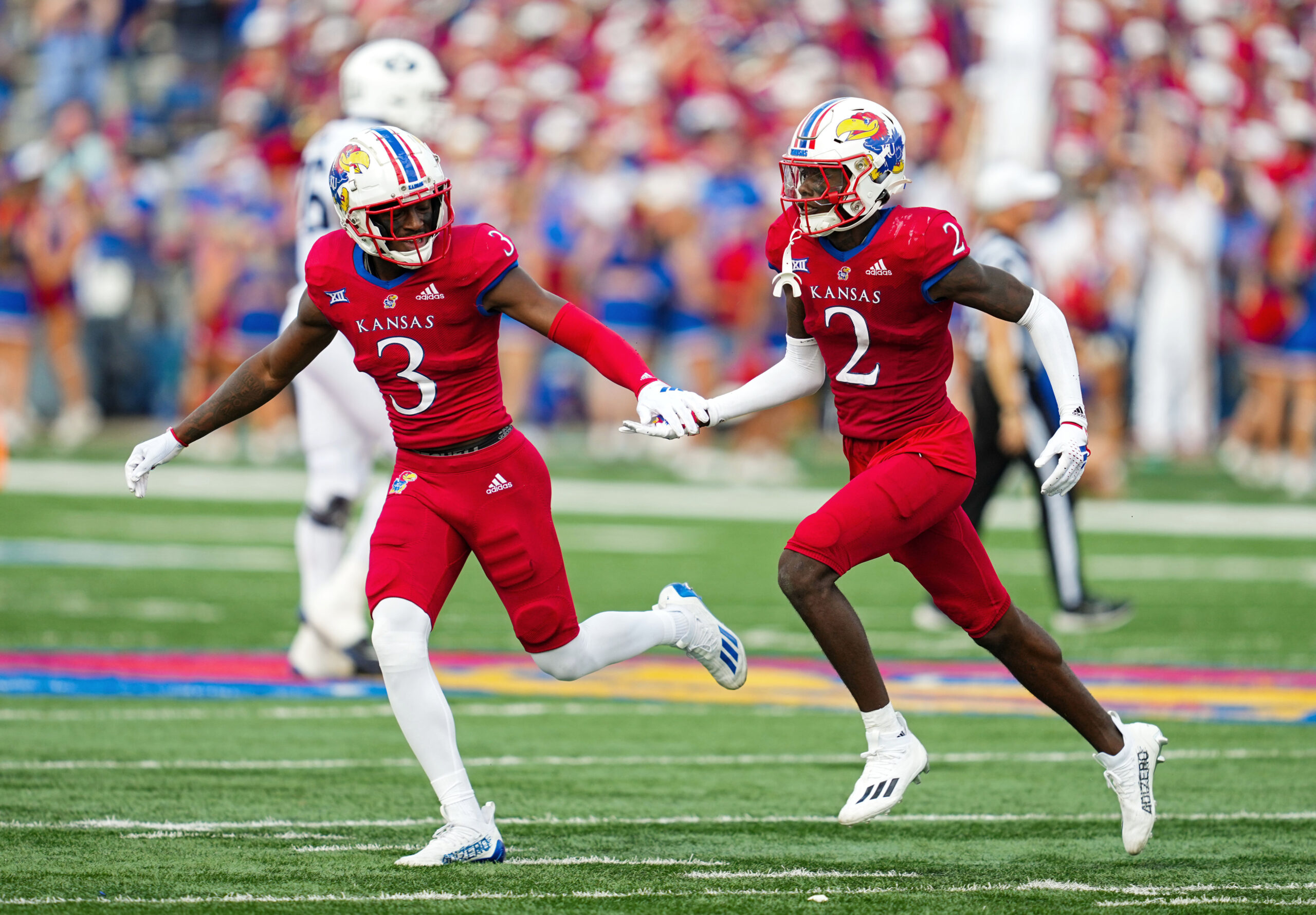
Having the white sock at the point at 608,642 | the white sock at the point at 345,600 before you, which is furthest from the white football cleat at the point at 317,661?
the white sock at the point at 608,642

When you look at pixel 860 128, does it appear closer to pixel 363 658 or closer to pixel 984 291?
pixel 984 291

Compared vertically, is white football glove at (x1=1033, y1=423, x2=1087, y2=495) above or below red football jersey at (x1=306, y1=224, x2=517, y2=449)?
below

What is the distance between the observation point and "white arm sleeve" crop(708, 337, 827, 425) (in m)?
5.32

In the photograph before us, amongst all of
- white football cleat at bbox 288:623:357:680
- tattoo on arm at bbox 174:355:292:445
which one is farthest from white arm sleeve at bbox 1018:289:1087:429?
white football cleat at bbox 288:623:357:680

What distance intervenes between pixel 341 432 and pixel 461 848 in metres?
3.22

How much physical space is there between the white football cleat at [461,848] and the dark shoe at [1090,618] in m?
4.82

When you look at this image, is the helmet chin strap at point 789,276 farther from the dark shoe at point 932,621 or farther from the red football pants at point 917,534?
the dark shoe at point 932,621

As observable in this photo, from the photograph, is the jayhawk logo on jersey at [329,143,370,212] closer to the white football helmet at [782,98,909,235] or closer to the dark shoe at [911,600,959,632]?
the white football helmet at [782,98,909,235]

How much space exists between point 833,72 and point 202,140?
6.34 m

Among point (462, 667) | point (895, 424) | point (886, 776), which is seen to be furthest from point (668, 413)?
point (462, 667)

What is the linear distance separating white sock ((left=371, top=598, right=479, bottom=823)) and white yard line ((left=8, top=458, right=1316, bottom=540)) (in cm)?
839

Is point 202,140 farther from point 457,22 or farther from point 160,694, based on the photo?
point 160,694

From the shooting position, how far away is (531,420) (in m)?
17.6

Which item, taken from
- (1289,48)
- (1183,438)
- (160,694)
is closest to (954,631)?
(160,694)
